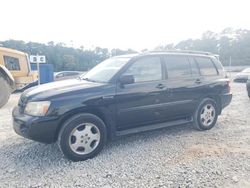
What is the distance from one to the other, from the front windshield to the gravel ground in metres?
1.22

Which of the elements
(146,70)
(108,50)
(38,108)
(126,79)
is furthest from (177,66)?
(108,50)

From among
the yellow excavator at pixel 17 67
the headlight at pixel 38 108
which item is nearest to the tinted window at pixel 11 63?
the yellow excavator at pixel 17 67

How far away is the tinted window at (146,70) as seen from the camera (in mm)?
4736

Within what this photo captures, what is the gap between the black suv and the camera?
13.1ft

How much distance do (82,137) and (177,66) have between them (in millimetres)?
2403

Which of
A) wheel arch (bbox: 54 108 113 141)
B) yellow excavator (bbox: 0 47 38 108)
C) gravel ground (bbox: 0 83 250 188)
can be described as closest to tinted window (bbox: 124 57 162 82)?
wheel arch (bbox: 54 108 113 141)

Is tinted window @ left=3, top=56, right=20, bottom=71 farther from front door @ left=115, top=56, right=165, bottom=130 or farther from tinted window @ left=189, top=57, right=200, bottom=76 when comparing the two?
tinted window @ left=189, top=57, right=200, bottom=76

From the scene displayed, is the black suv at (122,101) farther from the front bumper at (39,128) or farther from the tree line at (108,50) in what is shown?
the tree line at (108,50)

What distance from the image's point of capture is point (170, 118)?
5.22m

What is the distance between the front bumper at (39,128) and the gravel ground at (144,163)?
0.42 meters

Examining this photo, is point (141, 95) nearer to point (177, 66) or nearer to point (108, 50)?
point (177, 66)

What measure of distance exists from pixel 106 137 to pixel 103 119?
0.30 meters

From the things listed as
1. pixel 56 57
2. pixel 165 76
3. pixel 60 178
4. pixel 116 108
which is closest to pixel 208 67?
pixel 165 76

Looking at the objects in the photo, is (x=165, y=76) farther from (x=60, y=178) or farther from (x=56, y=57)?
(x=56, y=57)
